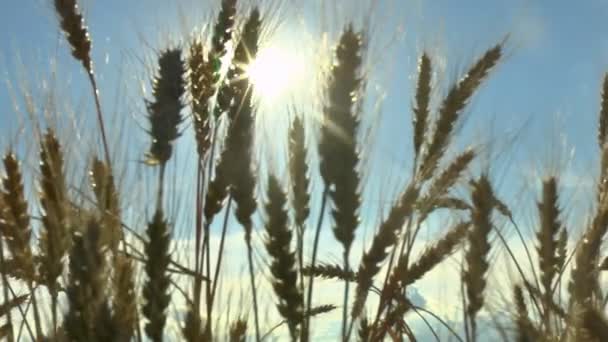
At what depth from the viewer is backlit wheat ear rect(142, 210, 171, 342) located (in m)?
2.09

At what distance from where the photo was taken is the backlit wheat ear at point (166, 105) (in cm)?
249

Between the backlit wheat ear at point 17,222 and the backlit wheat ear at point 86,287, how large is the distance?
31cm

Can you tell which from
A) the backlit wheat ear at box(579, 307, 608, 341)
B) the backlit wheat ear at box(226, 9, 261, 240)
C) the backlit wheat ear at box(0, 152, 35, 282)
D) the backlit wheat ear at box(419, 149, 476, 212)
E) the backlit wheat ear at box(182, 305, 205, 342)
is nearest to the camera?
the backlit wheat ear at box(579, 307, 608, 341)

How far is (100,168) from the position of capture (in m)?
2.56

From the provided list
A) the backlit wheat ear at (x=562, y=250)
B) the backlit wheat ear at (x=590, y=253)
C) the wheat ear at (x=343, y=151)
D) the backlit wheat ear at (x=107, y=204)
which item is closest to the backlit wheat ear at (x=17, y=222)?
the backlit wheat ear at (x=107, y=204)

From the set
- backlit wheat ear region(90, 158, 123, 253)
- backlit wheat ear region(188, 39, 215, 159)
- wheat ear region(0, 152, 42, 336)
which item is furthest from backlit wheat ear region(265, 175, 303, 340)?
wheat ear region(0, 152, 42, 336)

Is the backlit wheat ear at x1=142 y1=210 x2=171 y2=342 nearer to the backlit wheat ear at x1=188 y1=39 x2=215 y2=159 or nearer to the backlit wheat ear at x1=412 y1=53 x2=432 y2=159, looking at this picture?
the backlit wheat ear at x1=188 y1=39 x2=215 y2=159

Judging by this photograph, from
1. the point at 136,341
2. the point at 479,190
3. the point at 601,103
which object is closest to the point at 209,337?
the point at 136,341

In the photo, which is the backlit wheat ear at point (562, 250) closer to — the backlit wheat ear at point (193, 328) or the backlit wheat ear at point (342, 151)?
the backlit wheat ear at point (342, 151)

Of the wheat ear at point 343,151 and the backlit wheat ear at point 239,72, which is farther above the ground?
the backlit wheat ear at point 239,72

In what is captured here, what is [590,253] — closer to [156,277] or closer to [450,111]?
[450,111]

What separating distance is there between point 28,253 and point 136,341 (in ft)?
1.24

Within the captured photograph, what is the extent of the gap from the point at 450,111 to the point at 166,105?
1090 mm

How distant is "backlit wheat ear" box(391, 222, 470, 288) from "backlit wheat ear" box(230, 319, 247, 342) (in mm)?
555
